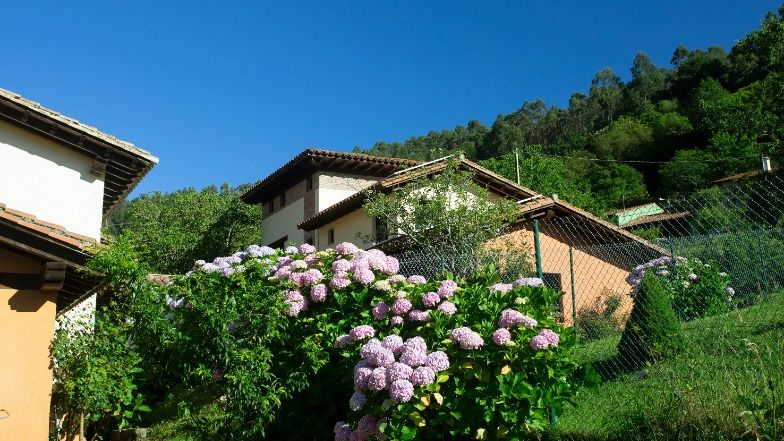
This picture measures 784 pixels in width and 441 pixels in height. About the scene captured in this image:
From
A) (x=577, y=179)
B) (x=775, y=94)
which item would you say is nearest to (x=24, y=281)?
(x=775, y=94)

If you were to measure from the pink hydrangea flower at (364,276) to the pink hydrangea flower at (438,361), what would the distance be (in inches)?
65.4

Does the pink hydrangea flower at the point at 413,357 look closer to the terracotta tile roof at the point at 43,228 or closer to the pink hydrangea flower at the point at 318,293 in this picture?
the pink hydrangea flower at the point at 318,293

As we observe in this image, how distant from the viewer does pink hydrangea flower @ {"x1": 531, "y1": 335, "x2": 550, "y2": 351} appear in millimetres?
4812

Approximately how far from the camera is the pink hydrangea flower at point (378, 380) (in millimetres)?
4742

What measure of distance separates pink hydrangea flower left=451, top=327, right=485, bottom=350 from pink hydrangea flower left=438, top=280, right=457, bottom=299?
2.34ft

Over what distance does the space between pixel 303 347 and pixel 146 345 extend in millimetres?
1431

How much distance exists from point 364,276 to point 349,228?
16.0 m

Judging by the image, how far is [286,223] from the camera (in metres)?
27.5

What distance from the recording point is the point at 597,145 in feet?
198

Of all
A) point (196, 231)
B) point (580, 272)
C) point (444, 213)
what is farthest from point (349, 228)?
point (196, 231)

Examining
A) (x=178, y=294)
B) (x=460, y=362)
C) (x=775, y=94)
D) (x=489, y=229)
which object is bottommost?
(x=460, y=362)

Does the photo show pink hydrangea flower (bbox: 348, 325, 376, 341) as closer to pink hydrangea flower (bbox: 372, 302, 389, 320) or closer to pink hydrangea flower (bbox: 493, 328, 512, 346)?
pink hydrangea flower (bbox: 372, 302, 389, 320)

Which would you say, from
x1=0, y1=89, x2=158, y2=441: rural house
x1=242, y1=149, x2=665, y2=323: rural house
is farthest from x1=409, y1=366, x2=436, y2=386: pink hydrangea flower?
x1=242, y1=149, x2=665, y2=323: rural house

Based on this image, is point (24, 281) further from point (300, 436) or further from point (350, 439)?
point (350, 439)
